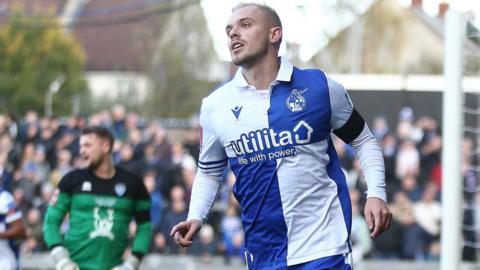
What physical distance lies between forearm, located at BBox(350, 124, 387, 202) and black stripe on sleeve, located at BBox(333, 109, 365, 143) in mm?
27

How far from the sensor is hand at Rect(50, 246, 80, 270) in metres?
9.02

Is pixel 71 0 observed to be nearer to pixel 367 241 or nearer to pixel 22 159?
pixel 22 159

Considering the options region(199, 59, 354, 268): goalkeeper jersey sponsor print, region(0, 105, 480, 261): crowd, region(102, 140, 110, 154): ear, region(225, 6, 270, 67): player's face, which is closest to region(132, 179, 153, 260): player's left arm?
region(102, 140, 110, 154): ear

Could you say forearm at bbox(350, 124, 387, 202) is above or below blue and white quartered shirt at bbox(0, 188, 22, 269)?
above

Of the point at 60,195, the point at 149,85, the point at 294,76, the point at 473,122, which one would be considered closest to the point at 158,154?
the point at 473,122

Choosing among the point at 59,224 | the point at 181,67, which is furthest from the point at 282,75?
the point at 181,67

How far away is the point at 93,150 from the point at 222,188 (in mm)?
Answer: 8761

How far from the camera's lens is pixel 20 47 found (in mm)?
48000

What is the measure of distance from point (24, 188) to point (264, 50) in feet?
45.6

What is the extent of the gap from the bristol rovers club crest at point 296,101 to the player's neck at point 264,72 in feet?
0.53

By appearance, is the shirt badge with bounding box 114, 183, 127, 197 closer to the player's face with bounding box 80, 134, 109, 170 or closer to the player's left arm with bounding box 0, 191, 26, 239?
Answer: the player's face with bounding box 80, 134, 109, 170

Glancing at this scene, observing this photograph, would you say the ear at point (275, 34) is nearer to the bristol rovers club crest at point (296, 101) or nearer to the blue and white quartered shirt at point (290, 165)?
the blue and white quartered shirt at point (290, 165)

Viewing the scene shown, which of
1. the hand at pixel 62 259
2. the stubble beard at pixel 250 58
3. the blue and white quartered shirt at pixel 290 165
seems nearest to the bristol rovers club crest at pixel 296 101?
the blue and white quartered shirt at pixel 290 165

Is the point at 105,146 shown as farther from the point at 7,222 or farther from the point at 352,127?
the point at 352,127
